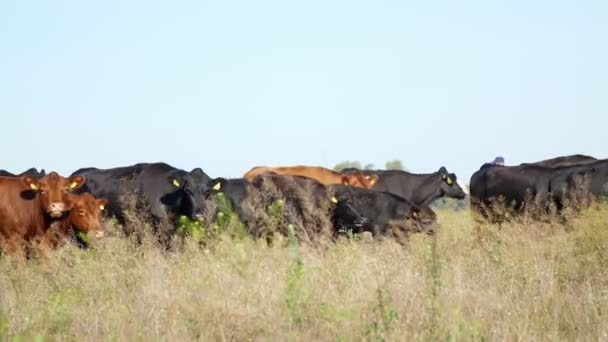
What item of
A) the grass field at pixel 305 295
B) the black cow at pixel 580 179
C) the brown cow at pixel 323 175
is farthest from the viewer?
the brown cow at pixel 323 175

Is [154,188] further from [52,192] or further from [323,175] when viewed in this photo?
[323,175]

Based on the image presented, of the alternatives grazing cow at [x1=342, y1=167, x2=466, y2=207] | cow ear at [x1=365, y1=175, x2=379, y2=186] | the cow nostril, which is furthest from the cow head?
grazing cow at [x1=342, y1=167, x2=466, y2=207]

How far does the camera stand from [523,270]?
9.71m

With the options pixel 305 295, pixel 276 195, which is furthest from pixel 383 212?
pixel 305 295

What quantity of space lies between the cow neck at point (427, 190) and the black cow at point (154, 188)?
6.61 m

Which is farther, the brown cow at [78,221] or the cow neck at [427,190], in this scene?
the cow neck at [427,190]

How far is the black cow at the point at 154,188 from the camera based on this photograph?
1612 centimetres

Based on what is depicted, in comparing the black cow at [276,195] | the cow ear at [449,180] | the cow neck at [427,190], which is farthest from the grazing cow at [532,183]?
Answer: the black cow at [276,195]

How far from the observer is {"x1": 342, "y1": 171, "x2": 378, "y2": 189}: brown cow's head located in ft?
66.5

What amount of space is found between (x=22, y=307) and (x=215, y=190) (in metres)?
7.87

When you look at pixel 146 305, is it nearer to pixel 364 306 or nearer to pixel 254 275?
pixel 254 275

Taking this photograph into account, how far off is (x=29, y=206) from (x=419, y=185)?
10.3 meters

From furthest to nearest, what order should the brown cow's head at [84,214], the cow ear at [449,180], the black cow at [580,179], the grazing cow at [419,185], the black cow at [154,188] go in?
the cow ear at [449,180] < the grazing cow at [419,185] < the black cow at [580,179] < the black cow at [154,188] < the brown cow's head at [84,214]

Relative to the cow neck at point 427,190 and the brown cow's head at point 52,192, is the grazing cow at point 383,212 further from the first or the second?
the cow neck at point 427,190
